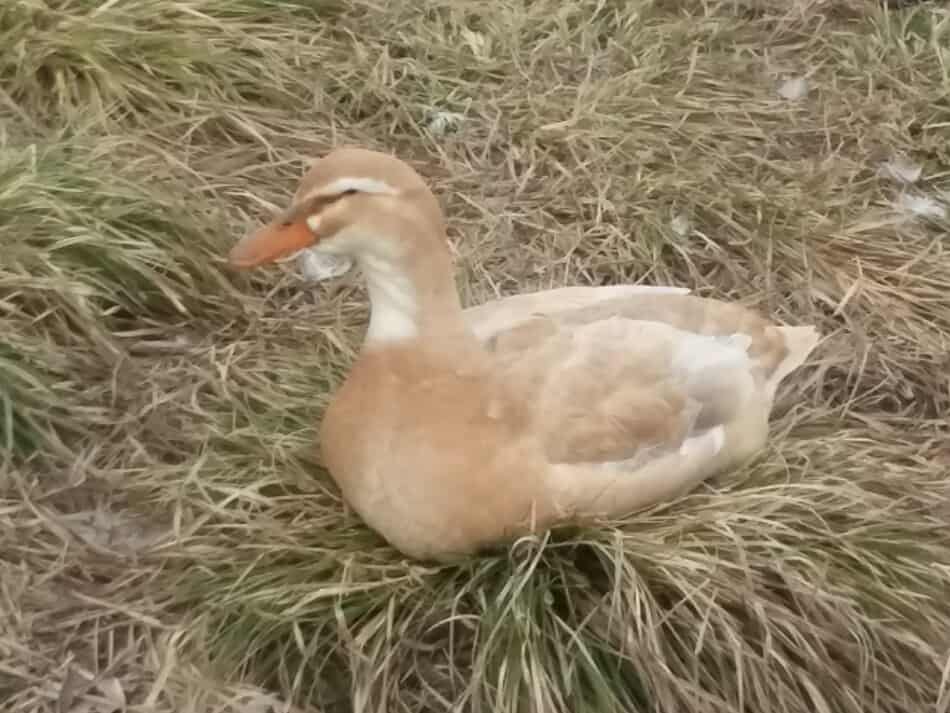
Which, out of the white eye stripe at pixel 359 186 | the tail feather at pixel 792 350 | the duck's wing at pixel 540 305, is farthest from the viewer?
the tail feather at pixel 792 350

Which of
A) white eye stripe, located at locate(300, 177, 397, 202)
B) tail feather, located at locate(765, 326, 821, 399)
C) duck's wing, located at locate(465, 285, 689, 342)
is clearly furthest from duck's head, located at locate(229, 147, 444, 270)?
tail feather, located at locate(765, 326, 821, 399)

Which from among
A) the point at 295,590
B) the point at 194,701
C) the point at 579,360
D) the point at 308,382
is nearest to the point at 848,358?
the point at 579,360

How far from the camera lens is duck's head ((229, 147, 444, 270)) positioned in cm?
150

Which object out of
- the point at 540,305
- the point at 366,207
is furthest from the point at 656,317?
the point at 366,207

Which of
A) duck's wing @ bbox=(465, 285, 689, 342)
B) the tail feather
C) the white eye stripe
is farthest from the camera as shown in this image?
the tail feather

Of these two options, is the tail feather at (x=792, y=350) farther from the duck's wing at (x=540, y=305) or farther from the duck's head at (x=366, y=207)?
the duck's head at (x=366, y=207)

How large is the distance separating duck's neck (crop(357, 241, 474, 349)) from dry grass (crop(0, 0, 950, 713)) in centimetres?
26

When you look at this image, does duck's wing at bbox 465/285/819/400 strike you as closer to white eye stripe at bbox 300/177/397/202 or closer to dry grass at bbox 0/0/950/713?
dry grass at bbox 0/0/950/713

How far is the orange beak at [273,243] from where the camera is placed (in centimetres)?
156

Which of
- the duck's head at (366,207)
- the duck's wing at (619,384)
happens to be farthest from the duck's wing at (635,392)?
the duck's head at (366,207)

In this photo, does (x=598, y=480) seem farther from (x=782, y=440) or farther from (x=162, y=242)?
(x=162, y=242)

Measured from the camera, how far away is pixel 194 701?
1.50 meters

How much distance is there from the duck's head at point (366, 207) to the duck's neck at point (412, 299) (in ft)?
0.06

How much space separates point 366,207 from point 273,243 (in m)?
0.14
